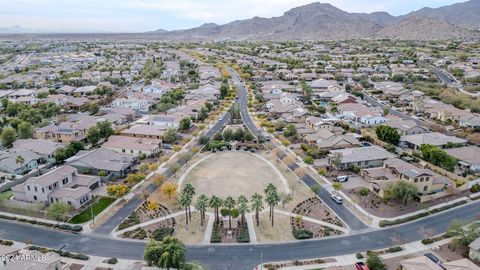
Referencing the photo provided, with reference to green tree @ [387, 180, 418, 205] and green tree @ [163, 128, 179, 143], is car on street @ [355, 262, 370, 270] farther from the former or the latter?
green tree @ [163, 128, 179, 143]

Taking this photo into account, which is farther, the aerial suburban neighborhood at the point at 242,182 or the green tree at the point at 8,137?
the green tree at the point at 8,137

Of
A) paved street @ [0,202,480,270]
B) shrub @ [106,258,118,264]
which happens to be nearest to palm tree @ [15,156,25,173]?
paved street @ [0,202,480,270]

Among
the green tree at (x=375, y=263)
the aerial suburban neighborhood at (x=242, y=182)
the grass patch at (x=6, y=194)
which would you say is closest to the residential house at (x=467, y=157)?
the aerial suburban neighborhood at (x=242, y=182)

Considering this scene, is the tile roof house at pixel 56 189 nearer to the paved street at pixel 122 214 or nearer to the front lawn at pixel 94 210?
the front lawn at pixel 94 210

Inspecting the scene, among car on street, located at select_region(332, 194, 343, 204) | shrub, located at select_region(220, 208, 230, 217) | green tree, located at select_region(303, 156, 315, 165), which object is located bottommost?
car on street, located at select_region(332, 194, 343, 204)

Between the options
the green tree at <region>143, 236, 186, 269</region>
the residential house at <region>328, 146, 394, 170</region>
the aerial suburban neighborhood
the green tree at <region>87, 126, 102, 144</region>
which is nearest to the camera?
the green tree at <region>143, 236, 186, 269</region>

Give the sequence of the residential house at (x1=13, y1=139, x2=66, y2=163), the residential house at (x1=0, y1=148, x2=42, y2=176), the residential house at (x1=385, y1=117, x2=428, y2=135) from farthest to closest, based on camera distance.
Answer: the residential house at (x1=385, y1=117, x2=428, y2=135) → the residential house at (x1=13, y1=139, x2=66, y2=163) → the residential house at (x1=0, y1=148, x2=42, y2=176)

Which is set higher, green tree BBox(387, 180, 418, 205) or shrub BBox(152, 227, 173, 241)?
green tree BBox(387, 180, 418, 205)
